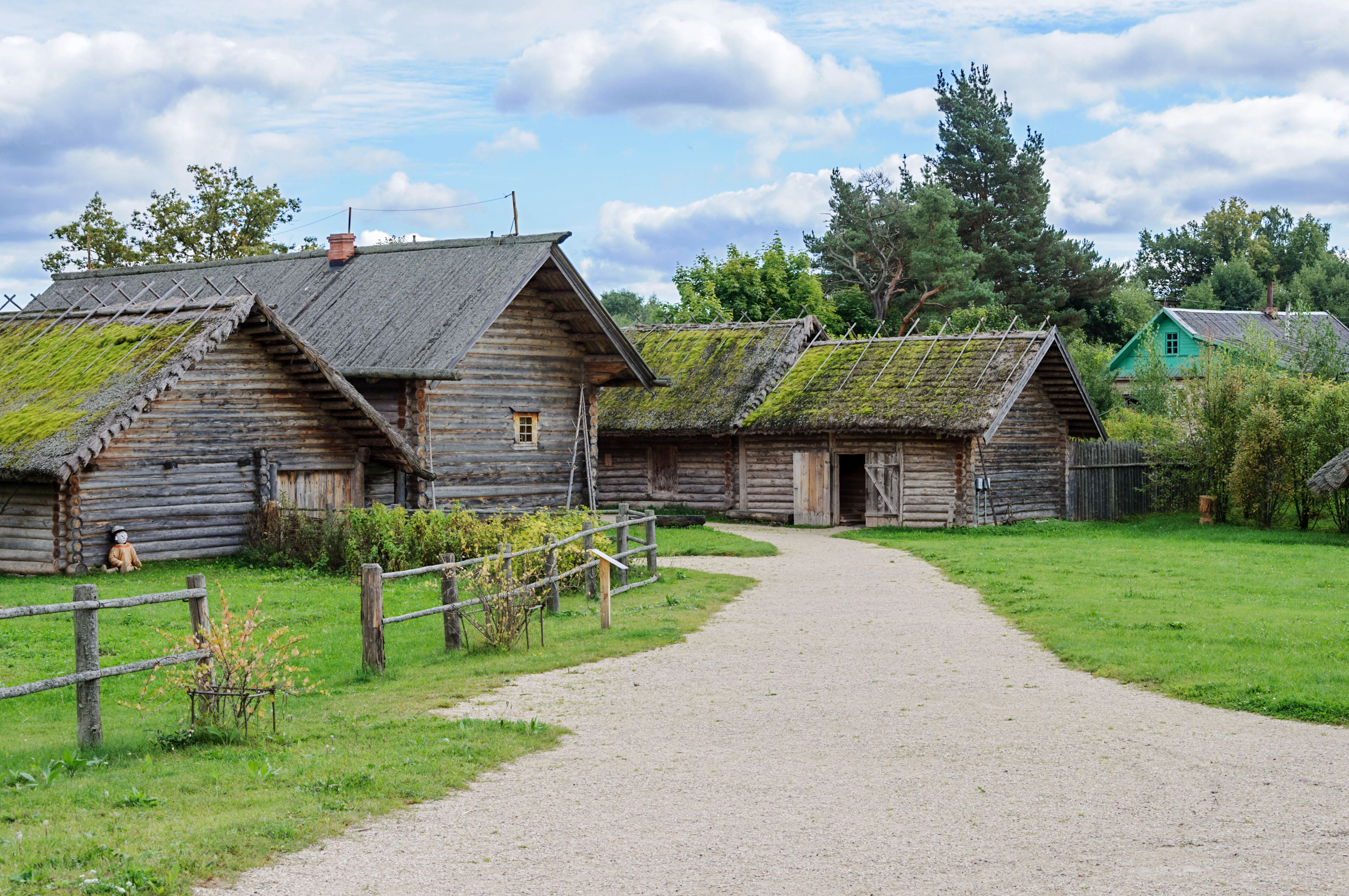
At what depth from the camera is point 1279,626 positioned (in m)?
15.6

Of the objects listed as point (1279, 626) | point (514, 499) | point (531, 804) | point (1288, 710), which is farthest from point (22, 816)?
point (514, 499)

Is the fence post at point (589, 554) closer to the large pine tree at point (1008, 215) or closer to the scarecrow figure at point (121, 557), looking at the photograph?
the scarecrow figure at point (121, 557)

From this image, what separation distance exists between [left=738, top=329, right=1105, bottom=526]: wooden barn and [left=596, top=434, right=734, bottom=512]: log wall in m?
0.62

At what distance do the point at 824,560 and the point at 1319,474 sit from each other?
32.4ft

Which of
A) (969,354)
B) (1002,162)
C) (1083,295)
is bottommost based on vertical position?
(969,354)

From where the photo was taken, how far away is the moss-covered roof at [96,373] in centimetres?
2092

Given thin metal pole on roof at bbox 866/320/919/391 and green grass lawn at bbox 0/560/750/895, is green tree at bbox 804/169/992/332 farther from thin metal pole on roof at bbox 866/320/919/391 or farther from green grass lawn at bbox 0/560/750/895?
green grass lawn at bbox 0/560/750/895

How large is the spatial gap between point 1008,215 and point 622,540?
1973 inches

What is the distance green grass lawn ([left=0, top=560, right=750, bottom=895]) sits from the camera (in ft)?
23.6

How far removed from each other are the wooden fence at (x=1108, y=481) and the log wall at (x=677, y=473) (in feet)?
26.7

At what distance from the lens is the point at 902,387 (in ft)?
112

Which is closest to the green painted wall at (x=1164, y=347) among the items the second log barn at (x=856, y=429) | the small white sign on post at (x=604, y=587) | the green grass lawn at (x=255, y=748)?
the second log barn at (x=856, y=429)

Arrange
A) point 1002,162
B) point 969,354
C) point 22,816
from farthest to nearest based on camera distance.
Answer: point 1002,162, point 969,354, point 22,816

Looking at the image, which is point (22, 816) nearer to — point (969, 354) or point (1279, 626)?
point (1279, 626)
